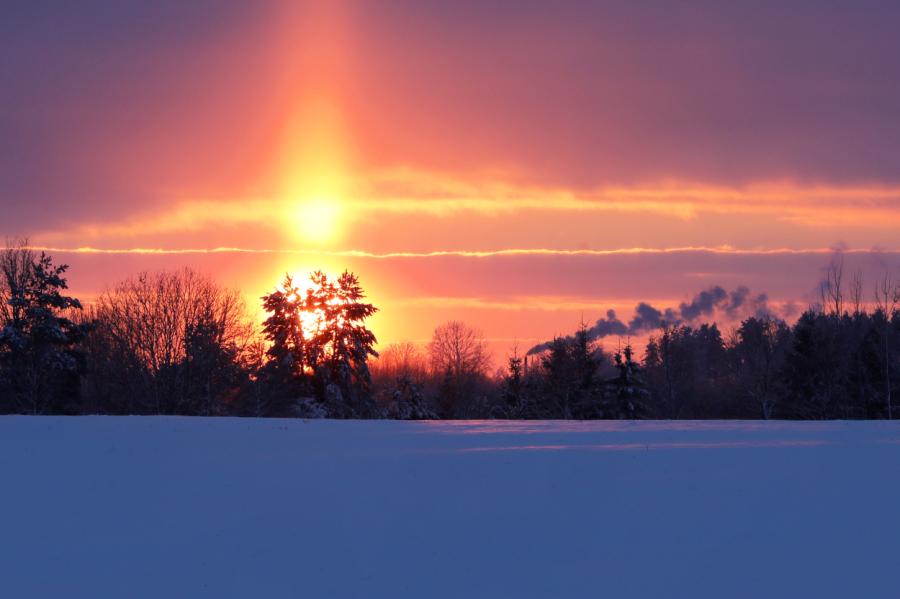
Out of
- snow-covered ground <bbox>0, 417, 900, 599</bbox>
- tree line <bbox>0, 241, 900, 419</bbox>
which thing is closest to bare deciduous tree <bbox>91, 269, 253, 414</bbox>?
tree line <bbox>0, 241, 900, 419</bbox>

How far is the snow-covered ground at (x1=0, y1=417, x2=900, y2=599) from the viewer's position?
15844mm


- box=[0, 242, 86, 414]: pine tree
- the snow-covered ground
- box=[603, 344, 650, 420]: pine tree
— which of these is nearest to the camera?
the snow-covered ground

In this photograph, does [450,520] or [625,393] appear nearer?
[450,520]

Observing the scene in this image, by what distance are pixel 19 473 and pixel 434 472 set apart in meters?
9.67

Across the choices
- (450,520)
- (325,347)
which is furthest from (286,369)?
(450,520)

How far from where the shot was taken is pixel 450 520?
720 inches

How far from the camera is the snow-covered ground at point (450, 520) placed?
1584cm

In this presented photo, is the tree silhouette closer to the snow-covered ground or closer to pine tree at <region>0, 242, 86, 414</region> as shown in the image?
pine tree at <region>0, 242, 86, 414</region>

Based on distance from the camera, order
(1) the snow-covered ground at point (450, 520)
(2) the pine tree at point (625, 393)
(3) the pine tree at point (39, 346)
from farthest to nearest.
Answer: (2) the pine tree at point (625, 393) → (3) the pine tree at point (39, 346) → (1) the snow-covered ground at point (450, 520)

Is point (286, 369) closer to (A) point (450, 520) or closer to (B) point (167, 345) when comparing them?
(B) point (167, 345)

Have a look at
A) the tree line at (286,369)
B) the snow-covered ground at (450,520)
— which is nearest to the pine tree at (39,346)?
the tree line at (286,369)

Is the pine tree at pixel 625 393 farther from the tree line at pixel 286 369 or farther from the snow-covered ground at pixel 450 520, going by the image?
the snow-covered ground at pixel 450 520

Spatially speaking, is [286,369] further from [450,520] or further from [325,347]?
[450,520]

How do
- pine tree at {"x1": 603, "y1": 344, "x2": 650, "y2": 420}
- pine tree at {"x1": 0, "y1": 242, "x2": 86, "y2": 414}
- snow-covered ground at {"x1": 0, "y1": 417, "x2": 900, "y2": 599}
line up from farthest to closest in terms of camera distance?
1. pine tree at {"x1": 603, "y1": 344, "x2": 650, "y2": 420}
2. pine tree at {"x1": 0, "y1": 242, "x2": 86, "y2": 414}
3. snow-covered ground at {"x1": 0, "y1": 417, "x2": 900, "y2": 599}
